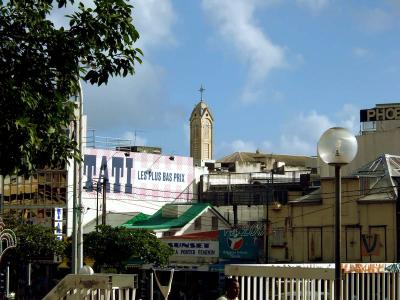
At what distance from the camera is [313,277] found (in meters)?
13.2

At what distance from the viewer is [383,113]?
64.4m

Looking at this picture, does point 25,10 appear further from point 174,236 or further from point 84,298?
point 174,236

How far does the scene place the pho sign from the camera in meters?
63.8

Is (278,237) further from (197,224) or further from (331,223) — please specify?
(197,224)

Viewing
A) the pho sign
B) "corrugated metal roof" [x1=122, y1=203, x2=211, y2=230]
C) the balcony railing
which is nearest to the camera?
the balcony railing

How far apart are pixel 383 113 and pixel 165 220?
15758mm

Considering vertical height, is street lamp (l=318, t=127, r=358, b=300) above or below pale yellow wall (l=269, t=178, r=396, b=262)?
above

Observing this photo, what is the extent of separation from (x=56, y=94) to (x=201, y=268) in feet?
127

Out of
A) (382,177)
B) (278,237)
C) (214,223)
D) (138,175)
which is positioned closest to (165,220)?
(214,223)

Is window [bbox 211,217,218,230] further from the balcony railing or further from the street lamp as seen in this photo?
the street lamp

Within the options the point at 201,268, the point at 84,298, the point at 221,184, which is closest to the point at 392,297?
the point at 84,298

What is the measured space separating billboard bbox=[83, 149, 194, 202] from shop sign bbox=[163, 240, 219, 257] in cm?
1224

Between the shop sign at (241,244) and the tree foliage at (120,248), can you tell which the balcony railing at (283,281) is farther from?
the shop sign at (241,244)

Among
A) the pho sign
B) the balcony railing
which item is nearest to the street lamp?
the balcony railing
